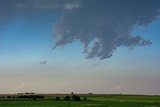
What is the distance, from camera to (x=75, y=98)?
379ft
